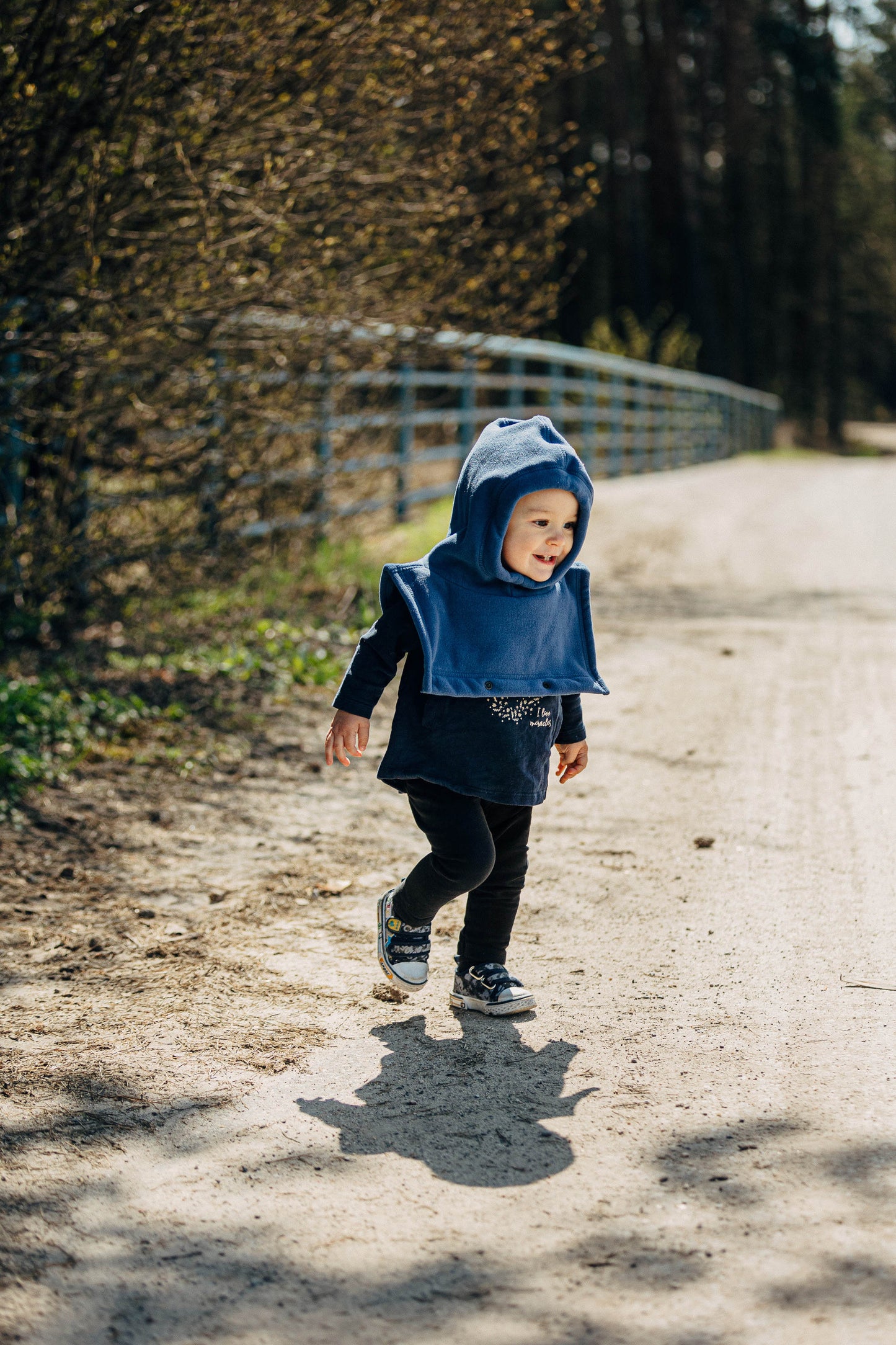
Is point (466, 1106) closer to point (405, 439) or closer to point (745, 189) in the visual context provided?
point (405, 439)

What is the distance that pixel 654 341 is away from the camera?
2825 cm

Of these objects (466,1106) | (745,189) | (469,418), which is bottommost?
(466,1106)

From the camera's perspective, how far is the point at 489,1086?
8.98ft

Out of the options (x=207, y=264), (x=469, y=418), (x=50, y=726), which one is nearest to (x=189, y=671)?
(x=50, y=726)

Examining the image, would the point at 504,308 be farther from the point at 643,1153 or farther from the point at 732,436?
the point at 732,436

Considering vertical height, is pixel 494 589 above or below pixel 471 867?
above

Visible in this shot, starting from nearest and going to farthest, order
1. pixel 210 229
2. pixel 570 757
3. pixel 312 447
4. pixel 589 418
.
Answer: pixel 570 757 < pixel 210 229 < pixel 312 447 < pixel 589 418

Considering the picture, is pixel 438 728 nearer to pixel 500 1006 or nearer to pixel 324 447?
pixel 500 1006

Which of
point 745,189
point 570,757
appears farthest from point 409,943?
point 745,189

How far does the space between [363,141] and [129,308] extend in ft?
4.66

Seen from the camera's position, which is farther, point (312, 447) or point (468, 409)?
point (468, 409)

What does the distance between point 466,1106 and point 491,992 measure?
1.44 feet

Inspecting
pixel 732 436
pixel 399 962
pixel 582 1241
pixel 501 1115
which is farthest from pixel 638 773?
pixel 732 436

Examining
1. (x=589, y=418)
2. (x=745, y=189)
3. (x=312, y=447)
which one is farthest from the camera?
(x=745, y=189)
